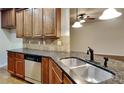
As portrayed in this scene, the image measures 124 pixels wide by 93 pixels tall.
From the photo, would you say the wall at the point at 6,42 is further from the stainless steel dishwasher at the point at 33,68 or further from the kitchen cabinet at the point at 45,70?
the kitchen cabinet at the point at 45,70


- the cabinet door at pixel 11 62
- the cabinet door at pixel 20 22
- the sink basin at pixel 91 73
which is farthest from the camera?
the cabinet door at pixel 20 22

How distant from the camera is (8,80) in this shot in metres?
4.11

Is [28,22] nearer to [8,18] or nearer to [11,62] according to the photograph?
[11,62]

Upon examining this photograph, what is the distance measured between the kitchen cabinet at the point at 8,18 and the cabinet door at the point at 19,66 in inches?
61.4

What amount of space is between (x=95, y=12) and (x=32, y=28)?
6.11 ft

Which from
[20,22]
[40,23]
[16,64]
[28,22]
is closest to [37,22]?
[40,23]

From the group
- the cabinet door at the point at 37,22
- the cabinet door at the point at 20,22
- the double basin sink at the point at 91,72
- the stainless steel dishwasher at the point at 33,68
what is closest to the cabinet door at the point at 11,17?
the cabinet door at the point at 20,22

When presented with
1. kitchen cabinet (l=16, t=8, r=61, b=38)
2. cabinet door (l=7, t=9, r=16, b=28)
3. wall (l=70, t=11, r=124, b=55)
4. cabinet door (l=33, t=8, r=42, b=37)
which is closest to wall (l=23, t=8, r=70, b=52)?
kitchen cabinet (l=16, t=8, r=61, b=38)

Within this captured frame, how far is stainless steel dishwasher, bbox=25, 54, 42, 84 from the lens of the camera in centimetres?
342

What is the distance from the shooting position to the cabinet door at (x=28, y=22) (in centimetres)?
408

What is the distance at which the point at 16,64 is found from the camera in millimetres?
4133
